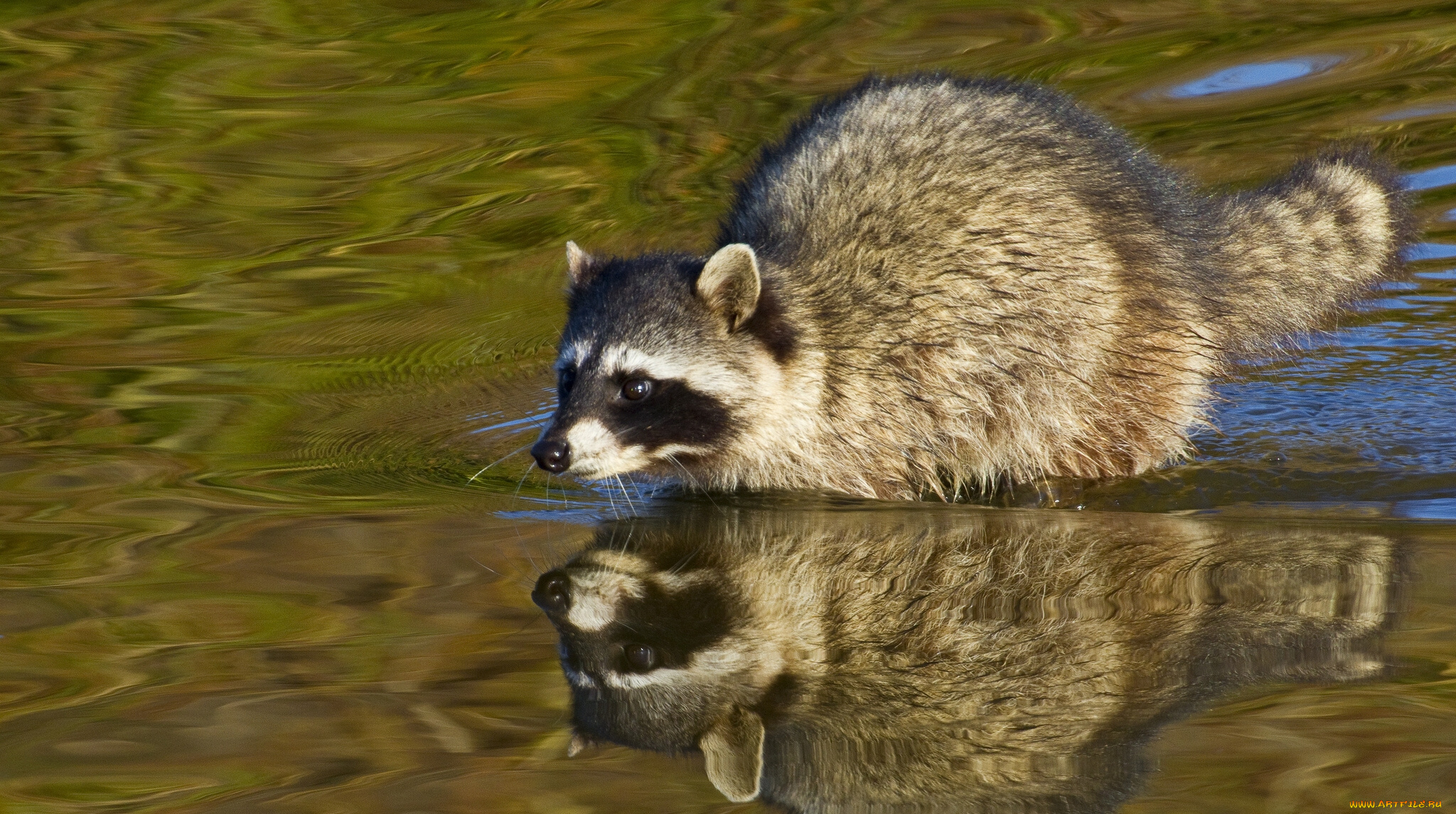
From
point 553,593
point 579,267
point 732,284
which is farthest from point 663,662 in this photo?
point 579,267

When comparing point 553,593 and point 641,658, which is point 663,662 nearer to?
point 641,658

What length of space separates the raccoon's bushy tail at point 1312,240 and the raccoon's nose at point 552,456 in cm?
342

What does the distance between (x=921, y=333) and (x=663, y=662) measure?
2594 mm

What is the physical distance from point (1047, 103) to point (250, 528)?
4.06m

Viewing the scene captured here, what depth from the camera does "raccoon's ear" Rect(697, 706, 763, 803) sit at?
11.9 feet

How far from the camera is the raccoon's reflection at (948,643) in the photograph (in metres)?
3.71

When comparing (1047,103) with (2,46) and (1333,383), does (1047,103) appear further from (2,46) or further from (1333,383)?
(2,46)

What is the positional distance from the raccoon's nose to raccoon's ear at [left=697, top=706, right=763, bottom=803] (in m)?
2.00

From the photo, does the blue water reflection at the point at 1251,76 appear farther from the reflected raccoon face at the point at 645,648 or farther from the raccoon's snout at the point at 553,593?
the raccoon's snout at the point at 553,593

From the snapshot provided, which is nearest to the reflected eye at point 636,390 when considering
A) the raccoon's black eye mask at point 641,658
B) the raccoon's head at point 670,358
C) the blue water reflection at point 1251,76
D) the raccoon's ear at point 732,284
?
the raccoon's head at point 670,358

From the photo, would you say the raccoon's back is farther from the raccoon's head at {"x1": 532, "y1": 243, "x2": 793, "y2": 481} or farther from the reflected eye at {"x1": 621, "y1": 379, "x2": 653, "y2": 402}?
the reflected eye at {"x1": 621, "y1": 379, "x2": 653, "y2": 402}

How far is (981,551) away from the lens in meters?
5.25

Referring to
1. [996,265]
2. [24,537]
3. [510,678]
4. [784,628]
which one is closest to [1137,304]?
[996,265]

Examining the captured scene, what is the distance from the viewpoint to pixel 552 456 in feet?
19.0
